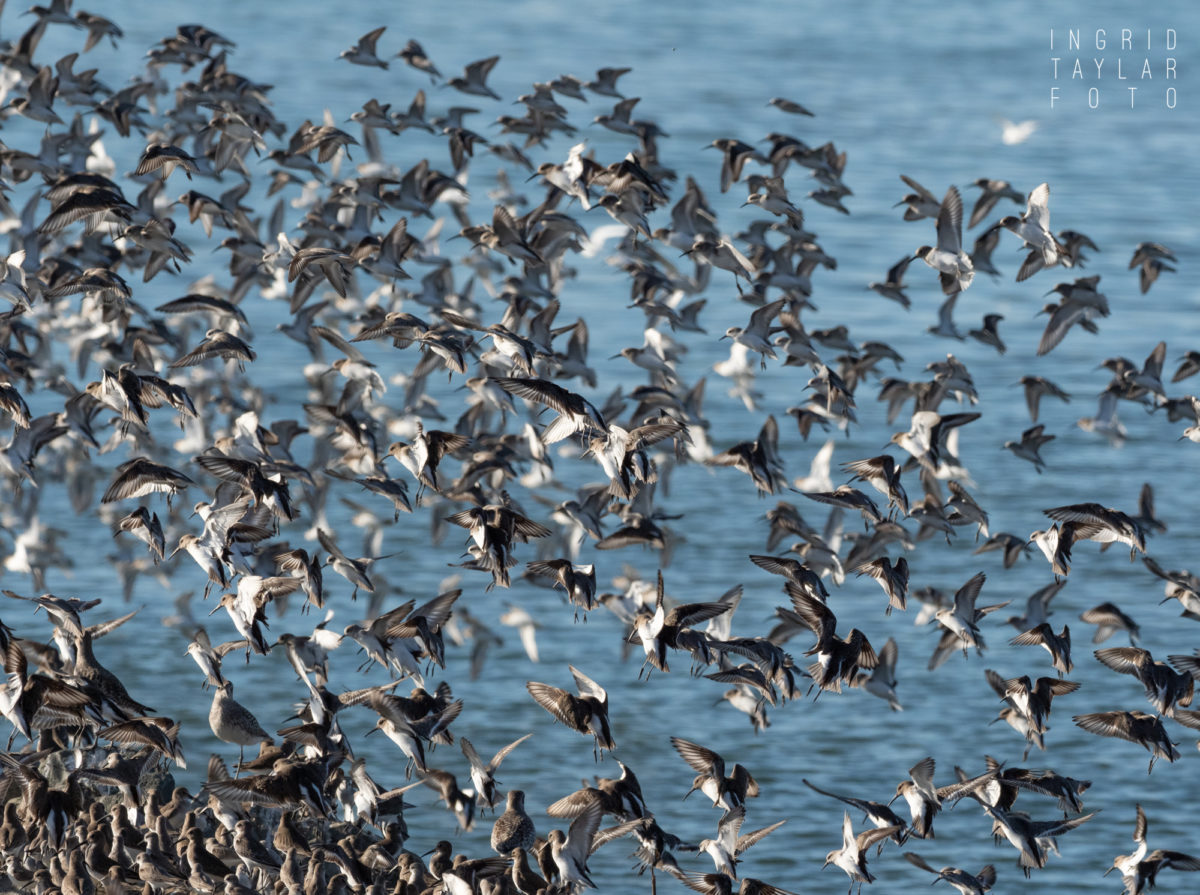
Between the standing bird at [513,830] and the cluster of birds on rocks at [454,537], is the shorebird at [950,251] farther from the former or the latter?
the standing bird at [513,830]

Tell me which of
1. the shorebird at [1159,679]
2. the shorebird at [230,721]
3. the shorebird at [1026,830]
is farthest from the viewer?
the shorebird at [230,721]

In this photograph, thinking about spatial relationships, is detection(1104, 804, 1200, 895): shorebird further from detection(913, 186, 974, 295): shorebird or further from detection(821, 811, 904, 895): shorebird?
detection(913, 186, 974, 295): shorebird

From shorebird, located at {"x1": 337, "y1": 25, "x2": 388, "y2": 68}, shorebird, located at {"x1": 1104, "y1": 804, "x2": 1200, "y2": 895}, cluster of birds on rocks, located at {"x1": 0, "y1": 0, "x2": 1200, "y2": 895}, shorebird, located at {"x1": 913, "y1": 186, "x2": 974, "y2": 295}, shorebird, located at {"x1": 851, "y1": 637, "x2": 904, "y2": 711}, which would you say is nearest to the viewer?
cluster of birds on rocks, located at {"x1": 0, "y1": 0, "x2": 1200, "y2": 895}

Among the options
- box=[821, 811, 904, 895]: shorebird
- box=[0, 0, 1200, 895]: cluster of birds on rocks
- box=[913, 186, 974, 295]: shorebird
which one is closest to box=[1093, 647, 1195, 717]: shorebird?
box=[0, 0, 1200, 895]: cluster of birds on rocks

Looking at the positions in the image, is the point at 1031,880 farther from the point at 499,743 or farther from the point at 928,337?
the point at 928,337

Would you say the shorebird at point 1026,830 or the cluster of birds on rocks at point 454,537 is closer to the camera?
the shorebird at point 1026,830

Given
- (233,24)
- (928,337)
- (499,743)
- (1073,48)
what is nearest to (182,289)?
(928,337)

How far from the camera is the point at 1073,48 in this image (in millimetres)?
69000

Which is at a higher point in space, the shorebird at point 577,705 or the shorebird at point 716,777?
the shorebird at point 577,705

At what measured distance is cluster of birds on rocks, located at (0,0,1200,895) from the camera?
15.7 metres

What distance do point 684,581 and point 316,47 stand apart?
41885 mm

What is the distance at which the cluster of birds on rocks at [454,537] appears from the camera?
15664 mm

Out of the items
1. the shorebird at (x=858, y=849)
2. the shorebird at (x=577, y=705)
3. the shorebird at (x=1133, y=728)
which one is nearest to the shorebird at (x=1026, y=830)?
the shorebird at (x=1133, y=728)

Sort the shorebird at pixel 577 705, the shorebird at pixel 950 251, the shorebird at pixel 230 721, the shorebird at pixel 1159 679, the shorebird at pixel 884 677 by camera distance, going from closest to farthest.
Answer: the shorebird at pixel 577 705, the shorebird at pixel 1159 679, the shorebird at pixel 230 721, the shorebird at pixel 884 677, the shorebird at pixel 950 251
